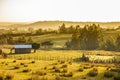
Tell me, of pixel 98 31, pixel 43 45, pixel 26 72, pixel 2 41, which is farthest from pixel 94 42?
pixel 26 72

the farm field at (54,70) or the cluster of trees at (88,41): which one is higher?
the farm field at (54,70)

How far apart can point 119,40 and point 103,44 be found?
8322mm

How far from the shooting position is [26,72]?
39594mm

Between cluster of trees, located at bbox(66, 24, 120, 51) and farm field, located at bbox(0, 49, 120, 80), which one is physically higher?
farm field, located at bbox(0, 49, 120, 80)

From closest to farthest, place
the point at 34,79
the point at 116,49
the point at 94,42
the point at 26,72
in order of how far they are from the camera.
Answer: the point at 34,79 < the point at 26,72 < the point at 116,49 < the point at 94,42

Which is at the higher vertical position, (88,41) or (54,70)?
(54,70)

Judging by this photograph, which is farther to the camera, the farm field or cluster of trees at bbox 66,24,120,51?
cluster of trees at bbox 66,24,120,51

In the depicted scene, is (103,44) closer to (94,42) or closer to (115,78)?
(94,42)

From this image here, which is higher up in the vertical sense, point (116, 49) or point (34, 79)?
point (34, 79)

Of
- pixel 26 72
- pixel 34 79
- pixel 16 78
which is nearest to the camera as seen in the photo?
pixel 34 79

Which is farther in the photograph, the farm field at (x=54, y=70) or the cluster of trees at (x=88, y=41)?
the cluster of trees at (x=88, y=41)

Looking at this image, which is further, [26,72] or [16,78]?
[26,72]

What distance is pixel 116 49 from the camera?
120062 millimetres

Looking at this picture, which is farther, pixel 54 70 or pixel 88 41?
pixel 88 41
